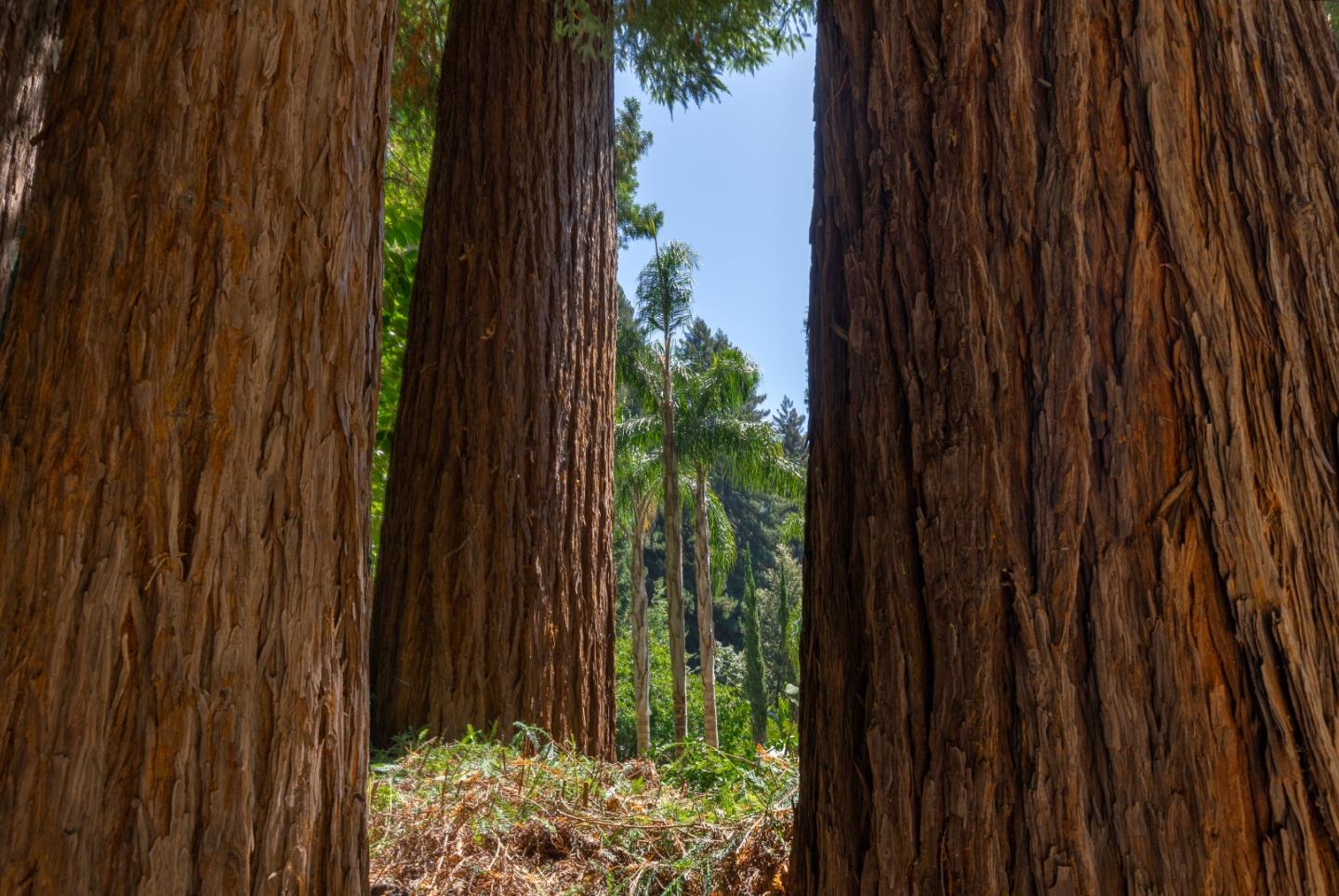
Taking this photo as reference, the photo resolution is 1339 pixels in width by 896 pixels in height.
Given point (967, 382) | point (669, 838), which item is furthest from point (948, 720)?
point (669, 838)

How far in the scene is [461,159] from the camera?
462 centimetres

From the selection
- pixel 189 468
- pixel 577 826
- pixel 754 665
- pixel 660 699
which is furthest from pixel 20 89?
pixel 660 699

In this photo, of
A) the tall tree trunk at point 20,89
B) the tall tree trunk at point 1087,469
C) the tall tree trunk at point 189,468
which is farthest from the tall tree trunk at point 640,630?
the tall tree trunk at point 1087,469

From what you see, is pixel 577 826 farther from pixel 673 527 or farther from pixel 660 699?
pixel 660 699

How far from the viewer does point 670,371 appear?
59.9 ft

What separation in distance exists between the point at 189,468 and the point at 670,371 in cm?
1645

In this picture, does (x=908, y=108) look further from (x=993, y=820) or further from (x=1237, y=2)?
(x=993, y=820)

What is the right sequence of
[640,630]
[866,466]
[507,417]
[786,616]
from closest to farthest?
1. [866,466]
2. [507,417]
3. [640,630]
4. [786,616]

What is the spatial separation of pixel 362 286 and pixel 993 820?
68.2 inches

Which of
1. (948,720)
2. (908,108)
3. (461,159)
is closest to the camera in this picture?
(948,720)

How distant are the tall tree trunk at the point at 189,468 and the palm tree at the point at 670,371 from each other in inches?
543

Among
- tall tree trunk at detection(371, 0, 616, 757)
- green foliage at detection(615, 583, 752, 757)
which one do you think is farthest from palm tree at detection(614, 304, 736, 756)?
tall tree trunk at detection(371, 0, 616, 757)

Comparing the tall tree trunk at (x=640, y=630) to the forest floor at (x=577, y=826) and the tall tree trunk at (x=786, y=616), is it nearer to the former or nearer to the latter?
the tall tree trunk at (x=786, y=616)

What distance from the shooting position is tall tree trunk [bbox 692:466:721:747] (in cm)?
1877
